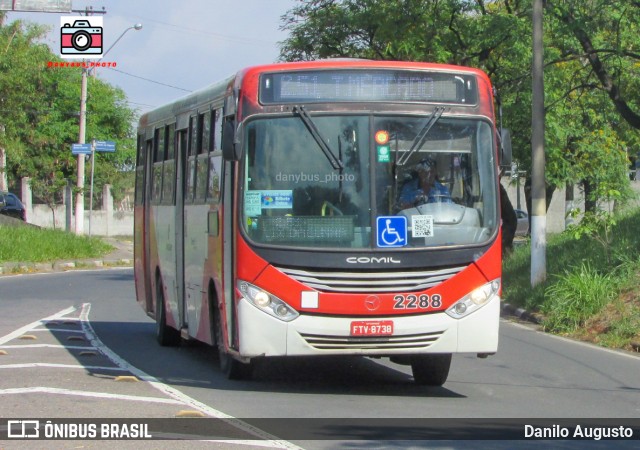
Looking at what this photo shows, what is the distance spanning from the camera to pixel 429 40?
81.1 feet

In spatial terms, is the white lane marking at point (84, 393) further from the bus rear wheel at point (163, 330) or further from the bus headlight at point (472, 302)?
the bus rear wheel at point (163, 330)

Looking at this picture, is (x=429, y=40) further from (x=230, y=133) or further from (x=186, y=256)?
(x=230, y=133)

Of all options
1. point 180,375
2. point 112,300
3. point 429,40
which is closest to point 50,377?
point 180,375

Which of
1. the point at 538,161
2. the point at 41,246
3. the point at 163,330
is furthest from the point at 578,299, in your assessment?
the point at 41,246

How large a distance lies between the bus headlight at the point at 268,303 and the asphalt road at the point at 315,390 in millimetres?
768

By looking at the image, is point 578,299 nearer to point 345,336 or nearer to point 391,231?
point 391,231

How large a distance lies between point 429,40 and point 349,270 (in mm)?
15843

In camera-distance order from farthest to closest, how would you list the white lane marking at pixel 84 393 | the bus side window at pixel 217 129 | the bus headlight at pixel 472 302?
1. the bus side window at pixel 217 129
2. the bus headlight at pixel 472 302
3. the white lane marking at pixel 84 393

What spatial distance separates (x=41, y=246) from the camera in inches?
1368

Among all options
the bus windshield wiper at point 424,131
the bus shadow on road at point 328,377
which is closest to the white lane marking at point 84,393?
the bus shadow on road at point 328,377

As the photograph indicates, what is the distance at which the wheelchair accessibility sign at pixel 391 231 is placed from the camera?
32.1 ft

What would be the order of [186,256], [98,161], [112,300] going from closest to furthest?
1. [186,256]
2. [112,300]
3. [98,161]

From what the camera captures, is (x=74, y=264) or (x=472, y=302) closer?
(x=472, y=302)

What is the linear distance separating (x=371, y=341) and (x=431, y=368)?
1.41 metres
